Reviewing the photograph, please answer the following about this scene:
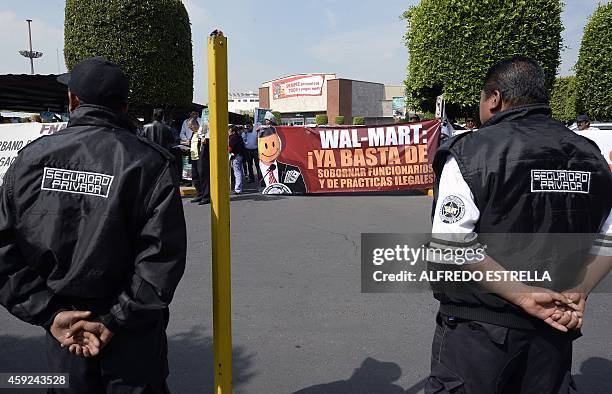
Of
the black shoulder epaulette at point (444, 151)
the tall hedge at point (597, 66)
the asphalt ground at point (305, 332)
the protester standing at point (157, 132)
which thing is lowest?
the asphalt ground at point (305, 332)

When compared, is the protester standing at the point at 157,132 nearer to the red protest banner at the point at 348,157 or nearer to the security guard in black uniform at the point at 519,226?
the red protest banner at the point at 348,157

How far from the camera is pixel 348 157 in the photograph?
10.3 metres

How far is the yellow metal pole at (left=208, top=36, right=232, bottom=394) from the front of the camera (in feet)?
5.48

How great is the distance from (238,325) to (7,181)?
247 centimetres

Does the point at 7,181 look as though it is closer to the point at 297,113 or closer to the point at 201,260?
the point at 201,260

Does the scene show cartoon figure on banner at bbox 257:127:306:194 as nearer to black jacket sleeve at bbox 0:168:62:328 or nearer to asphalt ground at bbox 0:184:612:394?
asphalt ground at bbox 0:184:612:394

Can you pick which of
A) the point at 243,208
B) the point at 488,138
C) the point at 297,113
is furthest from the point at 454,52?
the point at 297,113

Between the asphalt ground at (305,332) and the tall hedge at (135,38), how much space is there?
24.4 ft

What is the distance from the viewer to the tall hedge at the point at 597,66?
13.4m

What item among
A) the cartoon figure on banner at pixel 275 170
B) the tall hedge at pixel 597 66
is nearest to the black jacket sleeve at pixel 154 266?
the cartoon figure on banner at pixel 275 170

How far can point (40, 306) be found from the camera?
1643 millimetres

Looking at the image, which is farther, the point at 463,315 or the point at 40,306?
the point at 463,315

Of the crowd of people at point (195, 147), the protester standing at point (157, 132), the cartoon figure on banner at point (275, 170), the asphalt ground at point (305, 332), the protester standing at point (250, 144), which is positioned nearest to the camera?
the asphalt ground at point (305, 332)

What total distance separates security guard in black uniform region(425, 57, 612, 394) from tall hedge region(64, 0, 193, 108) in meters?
11.4
